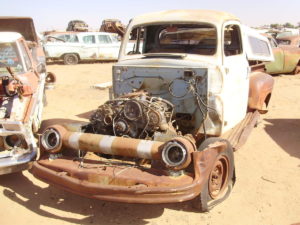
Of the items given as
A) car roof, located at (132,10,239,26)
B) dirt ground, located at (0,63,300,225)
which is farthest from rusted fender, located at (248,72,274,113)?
car roof, located at (132,10,239,26)

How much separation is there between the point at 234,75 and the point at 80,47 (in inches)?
511

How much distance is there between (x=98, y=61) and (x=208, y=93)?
14.4 metres

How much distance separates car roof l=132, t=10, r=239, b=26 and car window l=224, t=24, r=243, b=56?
0.83 feet

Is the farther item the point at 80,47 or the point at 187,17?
the point at 80,47

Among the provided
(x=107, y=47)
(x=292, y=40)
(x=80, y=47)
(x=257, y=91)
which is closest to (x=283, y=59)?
(x=292, y=40)

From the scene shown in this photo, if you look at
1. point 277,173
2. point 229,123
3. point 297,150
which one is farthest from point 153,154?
point 297,150

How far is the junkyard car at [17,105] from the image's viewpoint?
13.9 feet

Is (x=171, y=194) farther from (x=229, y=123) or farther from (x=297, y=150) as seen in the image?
(x=297, y=150)

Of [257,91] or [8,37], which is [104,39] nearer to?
[8,37]

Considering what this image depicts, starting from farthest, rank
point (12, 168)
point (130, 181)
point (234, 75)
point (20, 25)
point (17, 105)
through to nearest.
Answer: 1. point (20, 25)
2. point (17, 105)
3. point (234, 75)
4. point (12, 168)
5. point (130, 181)

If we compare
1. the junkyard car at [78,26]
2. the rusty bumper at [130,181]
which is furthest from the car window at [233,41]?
the junkyard car at [78,26]

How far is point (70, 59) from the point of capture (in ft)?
54.9

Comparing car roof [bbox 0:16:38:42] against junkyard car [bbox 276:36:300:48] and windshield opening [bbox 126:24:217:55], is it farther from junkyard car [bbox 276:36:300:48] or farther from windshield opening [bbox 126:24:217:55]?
junkyard car [bbox 276:36:300:48]

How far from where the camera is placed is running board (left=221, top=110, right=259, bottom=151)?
15.9ft
